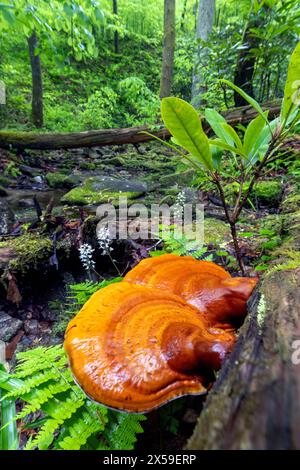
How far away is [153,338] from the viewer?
97 centimetres

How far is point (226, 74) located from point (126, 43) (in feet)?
45.9

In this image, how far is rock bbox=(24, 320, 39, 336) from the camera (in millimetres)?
2371

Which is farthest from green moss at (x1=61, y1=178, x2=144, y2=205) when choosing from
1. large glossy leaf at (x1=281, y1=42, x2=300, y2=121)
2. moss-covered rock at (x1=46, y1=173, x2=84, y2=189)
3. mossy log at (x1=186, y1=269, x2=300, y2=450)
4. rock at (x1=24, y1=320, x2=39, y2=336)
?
mossy log at (x1=186, y1=269, x2=300, y2=450)

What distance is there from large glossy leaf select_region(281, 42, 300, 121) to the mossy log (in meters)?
0.79

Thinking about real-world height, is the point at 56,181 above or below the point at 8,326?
above

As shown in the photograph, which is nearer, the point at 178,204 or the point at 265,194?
the point at 178,204

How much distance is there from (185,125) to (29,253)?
2.02 metres

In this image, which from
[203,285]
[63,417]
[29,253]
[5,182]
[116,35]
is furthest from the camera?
[116,35]

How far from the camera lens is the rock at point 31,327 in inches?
93.4

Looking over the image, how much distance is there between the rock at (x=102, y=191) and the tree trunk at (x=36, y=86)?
644cm

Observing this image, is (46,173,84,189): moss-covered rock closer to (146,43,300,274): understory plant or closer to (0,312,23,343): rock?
(0,312,23,343): rock

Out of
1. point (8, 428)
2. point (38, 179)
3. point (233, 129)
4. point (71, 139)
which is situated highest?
point (71, 139)

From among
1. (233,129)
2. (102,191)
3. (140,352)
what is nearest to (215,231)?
(233,129)

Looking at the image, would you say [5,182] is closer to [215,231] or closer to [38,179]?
[38,179]
